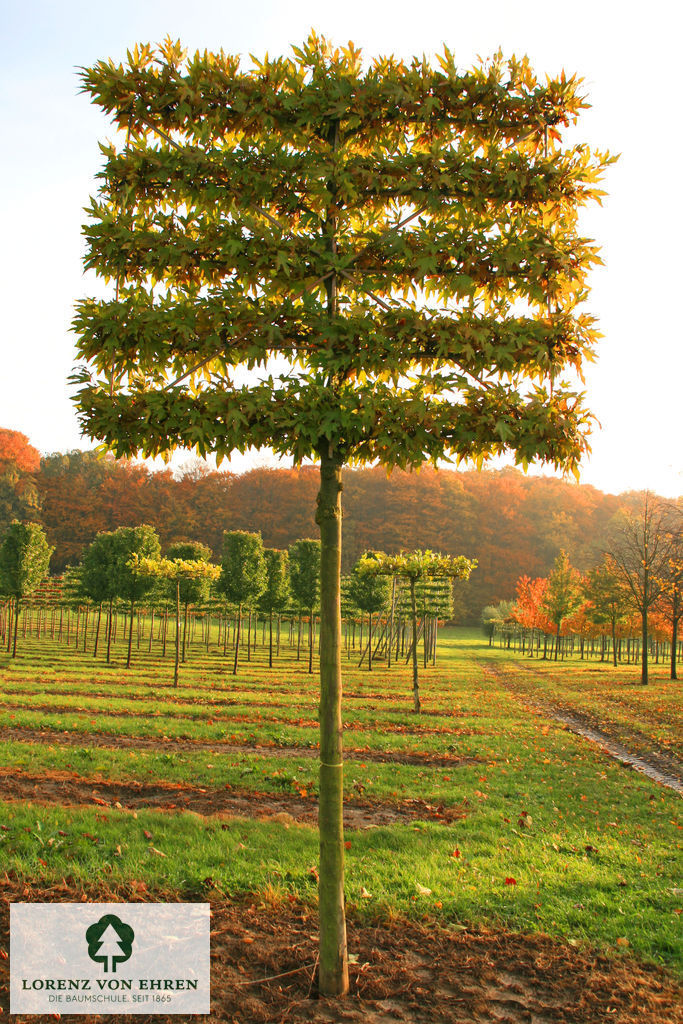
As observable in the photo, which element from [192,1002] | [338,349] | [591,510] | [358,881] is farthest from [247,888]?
[591,510]

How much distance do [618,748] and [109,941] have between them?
12136 millimetres

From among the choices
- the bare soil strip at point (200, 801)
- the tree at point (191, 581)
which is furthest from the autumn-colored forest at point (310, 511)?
the bare soil strip at point (200, 801)

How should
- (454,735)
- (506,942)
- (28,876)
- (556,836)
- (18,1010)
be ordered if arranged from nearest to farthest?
1. (18,1010)
2. (506,942)
3. (28,876)
4. (556,836)
5. (454,735)

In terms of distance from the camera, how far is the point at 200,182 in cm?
400

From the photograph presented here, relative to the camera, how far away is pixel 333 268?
13.0 ft

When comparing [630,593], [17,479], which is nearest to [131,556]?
[630,593]

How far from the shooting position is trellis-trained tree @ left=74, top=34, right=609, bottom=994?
3768mm

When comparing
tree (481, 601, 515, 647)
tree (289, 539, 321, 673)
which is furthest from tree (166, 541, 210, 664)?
tree (481, 601, 515, 647)

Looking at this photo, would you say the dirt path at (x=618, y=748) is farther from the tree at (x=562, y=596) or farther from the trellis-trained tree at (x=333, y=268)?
the tree at (x=562, y=596)

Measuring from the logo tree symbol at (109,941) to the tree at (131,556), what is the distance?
956 inches

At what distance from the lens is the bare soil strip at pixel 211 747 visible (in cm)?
1097

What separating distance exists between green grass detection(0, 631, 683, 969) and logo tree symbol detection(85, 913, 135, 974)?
2.75 ft

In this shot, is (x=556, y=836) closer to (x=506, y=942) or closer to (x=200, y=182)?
(x=506, y=942)

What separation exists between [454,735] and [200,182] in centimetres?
1245
